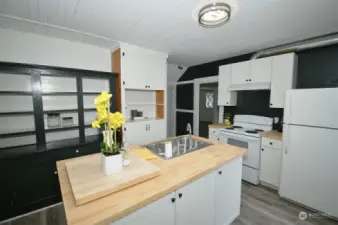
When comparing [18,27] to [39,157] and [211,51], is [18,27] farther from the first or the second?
[211,51]

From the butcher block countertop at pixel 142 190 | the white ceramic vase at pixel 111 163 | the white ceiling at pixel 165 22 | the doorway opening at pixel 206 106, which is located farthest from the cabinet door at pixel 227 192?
the doorway opening at pixel 206 106

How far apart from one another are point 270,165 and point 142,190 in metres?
2.34

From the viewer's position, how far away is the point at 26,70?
193 cm

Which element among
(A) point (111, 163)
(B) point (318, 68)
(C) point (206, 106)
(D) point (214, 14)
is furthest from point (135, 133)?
(B) point (318, 68)

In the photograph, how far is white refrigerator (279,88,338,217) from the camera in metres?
1.78

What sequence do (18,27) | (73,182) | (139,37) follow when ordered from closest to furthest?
(73,182), (18,27), (139,37)

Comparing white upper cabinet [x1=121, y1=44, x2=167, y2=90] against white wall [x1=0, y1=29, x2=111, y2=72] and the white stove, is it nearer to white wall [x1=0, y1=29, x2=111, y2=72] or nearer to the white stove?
white wall [x1=0, y1=29, x2=111, y2=72]

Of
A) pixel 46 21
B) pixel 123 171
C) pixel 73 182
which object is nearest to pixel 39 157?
pixel 73 182

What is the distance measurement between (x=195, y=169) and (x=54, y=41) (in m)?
2.88

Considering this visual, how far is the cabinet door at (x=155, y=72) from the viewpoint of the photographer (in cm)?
292

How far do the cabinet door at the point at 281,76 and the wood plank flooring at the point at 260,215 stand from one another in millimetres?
1503

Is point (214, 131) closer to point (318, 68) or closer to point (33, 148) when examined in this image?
point (318, 68)

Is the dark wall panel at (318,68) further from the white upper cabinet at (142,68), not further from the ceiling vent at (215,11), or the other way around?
the white upper cabinet at (142,68)

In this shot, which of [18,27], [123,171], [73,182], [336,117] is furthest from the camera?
[18,27]
